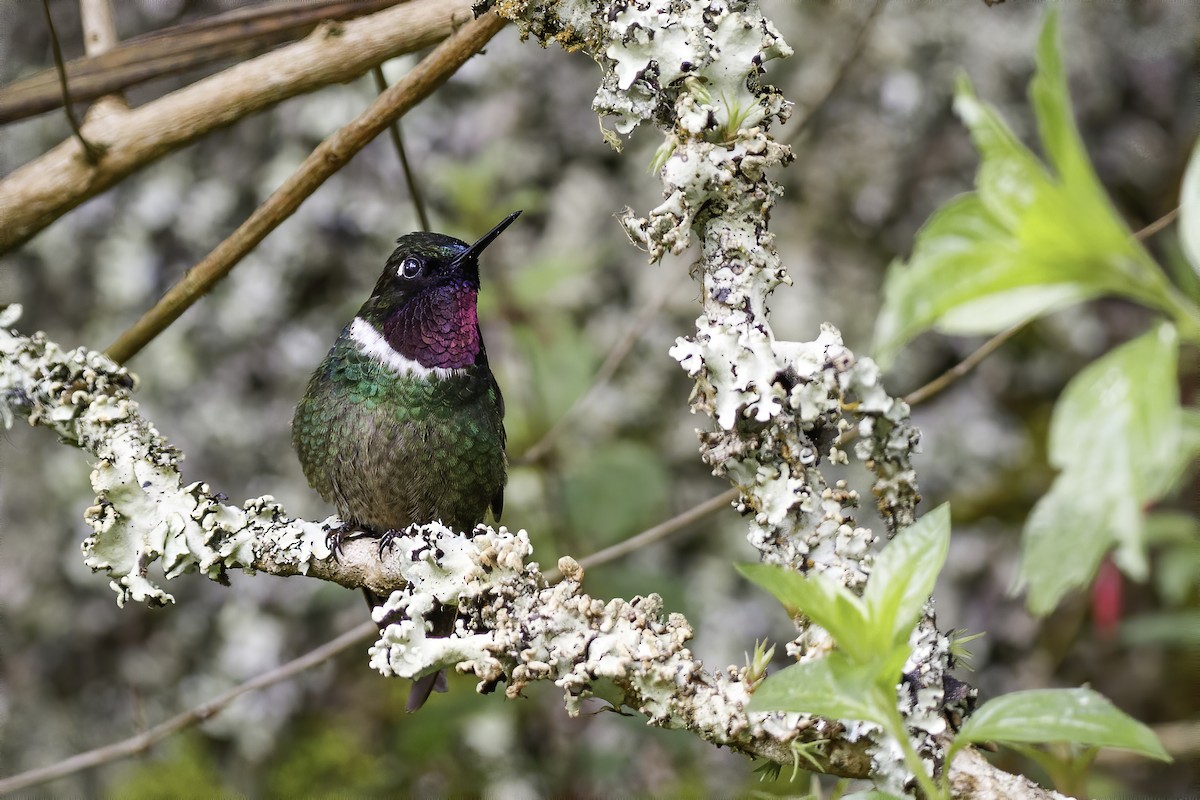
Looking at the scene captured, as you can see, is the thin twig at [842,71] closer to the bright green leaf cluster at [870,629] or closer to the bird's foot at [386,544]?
the bird's foot at [386,544]

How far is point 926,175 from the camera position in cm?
305

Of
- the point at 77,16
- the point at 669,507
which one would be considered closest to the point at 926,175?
the point at 669,507

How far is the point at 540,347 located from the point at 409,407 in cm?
65

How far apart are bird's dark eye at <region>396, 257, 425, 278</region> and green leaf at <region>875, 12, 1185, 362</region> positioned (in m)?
1.49

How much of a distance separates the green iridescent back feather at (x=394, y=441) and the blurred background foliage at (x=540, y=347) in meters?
0.56

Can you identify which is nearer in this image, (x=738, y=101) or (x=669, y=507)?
(x=738, y=101)

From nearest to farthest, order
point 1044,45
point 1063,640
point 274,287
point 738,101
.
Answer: point 1044,45 < point 738,101 < point 1063,640 < point 274,287

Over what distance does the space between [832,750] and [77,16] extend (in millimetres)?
3265

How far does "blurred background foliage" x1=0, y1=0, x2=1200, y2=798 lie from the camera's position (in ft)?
9.41

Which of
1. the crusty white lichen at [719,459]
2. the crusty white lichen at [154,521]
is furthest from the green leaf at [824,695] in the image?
the crusty white lichen at [154,521]

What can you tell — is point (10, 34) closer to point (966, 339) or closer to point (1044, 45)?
point (966, 339)

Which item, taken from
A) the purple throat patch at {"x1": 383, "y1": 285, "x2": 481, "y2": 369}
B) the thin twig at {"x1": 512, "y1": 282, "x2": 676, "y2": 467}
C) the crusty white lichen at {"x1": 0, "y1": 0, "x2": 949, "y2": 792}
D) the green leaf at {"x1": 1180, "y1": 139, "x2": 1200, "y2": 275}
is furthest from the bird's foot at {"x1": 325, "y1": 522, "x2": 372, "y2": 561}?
the green leaf at {"x1": 1180, "y1": 139, "x2": 1200, "y2": 275}

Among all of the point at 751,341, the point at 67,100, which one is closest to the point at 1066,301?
the point at 751,341

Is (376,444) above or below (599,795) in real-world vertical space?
above
